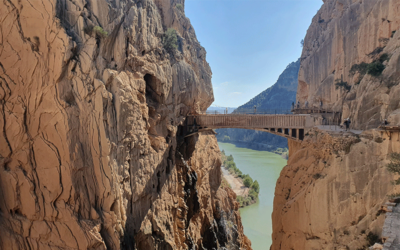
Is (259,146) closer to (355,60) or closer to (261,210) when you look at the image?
(261,210)

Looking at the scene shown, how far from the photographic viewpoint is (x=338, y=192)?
393 inches

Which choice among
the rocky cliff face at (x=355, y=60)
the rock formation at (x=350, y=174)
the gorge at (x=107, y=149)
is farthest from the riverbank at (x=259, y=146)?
the gorge at (x=107, y=149)

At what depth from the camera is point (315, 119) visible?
16.0m

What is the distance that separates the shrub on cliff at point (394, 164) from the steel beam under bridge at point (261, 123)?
22.1 ft

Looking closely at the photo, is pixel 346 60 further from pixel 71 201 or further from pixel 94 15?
pixel 71 201

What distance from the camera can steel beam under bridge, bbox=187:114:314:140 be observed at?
1613cm

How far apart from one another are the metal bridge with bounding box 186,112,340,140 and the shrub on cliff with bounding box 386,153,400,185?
6.75m

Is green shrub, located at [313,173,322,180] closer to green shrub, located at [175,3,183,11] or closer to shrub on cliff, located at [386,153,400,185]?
shrub on cliff, located at [386,153,400,185]

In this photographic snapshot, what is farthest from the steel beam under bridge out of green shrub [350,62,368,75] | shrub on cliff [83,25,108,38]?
shrub on cliff [83,25,108,38]

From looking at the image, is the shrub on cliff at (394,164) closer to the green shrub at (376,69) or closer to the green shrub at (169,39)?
the green shrub at (376,69)

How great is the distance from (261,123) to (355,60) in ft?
35.9

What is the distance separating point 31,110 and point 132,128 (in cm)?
454

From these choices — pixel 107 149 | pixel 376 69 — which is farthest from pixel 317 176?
pixel 107 149

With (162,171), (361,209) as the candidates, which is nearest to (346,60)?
(361,209)
